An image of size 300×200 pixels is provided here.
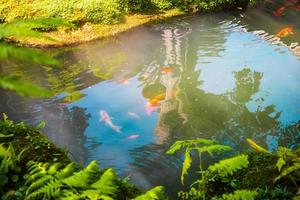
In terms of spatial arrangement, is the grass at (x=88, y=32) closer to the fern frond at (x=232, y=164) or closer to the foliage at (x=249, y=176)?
the foliage at (x=249, y=176)

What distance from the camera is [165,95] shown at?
9.19 meters

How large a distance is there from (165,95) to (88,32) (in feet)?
17.6

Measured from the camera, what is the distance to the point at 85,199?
271 centimetres

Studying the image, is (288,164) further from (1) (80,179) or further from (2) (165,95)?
(2) (165,95)

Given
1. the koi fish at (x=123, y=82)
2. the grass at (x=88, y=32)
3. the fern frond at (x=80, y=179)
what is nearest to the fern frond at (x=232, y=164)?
the fern frond at (x=80, y=179)

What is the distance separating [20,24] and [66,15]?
11.9 metres

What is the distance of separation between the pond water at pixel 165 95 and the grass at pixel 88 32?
1.40ft

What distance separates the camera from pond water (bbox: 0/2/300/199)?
23.9ft

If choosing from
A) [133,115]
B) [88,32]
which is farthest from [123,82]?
[88,32]

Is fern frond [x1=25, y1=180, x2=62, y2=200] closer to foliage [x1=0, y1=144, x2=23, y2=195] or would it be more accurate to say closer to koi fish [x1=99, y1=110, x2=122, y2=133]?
foliage [x1=0, y1=144, x2=23, y2=195]

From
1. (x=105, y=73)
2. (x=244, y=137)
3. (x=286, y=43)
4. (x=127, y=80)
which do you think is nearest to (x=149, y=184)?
(x=244, y=137)

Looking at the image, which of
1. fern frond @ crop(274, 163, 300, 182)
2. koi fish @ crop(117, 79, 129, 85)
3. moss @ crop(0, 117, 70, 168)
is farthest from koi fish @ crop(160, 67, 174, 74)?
fern frond @ crop(274, 163, 300, 182)

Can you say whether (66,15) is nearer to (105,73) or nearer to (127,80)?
(105,73)

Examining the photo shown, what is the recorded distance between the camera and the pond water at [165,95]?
7.29 metres
